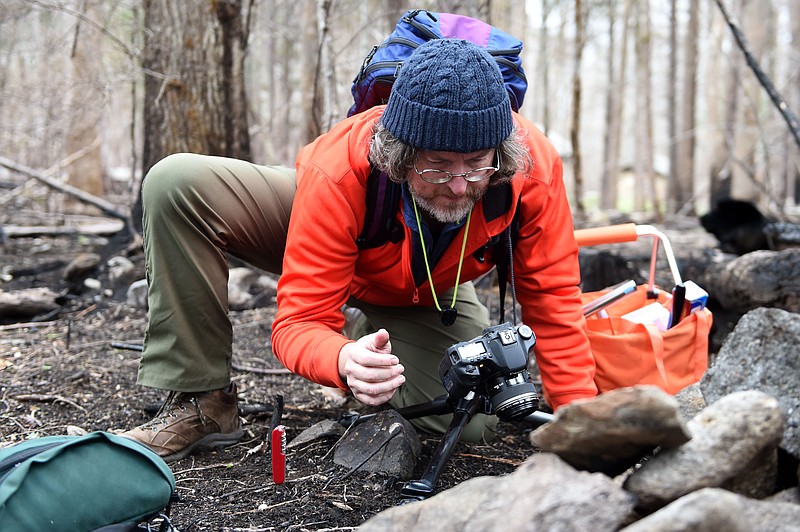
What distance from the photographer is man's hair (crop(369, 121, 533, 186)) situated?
91.7 inches

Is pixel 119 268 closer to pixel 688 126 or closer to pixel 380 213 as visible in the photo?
pixel 380 213

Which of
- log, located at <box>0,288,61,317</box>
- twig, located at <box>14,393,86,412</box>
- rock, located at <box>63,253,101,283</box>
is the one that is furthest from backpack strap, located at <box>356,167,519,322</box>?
rock, located at <box>63,253,101,283</box>

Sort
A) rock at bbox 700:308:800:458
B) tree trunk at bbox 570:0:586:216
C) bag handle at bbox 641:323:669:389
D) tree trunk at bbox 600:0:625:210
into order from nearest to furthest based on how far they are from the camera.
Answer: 1. rock at bbox 700:308:800:458
2. bag handle at bbox 641:323:669:389
3. tree trunk at bbox 570:0:586:216
4. tree trunk at bbox 600:0:625:210

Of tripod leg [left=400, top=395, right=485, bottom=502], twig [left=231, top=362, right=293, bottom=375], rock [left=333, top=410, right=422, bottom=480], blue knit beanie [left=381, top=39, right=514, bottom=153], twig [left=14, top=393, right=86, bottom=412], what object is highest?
blue knit beanie [left=381, top=39, right=514, bottom=153]

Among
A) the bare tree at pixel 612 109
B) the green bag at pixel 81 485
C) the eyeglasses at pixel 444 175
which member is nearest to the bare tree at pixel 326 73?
the eyeglasses at pixel 444 175

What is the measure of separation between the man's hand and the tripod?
0.27m

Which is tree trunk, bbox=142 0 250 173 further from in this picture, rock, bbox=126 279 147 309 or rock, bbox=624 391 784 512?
rock, bbox=624 391 784 512

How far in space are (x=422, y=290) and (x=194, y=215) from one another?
933mm

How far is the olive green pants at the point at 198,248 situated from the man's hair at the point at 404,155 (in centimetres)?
74

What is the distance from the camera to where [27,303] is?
4797 millimetres

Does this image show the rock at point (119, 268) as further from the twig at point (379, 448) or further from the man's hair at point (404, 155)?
the man's hair at point (404, 155)

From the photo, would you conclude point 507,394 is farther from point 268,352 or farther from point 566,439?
point 268,352

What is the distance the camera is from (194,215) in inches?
109

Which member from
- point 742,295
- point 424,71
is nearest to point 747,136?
point 742,295
